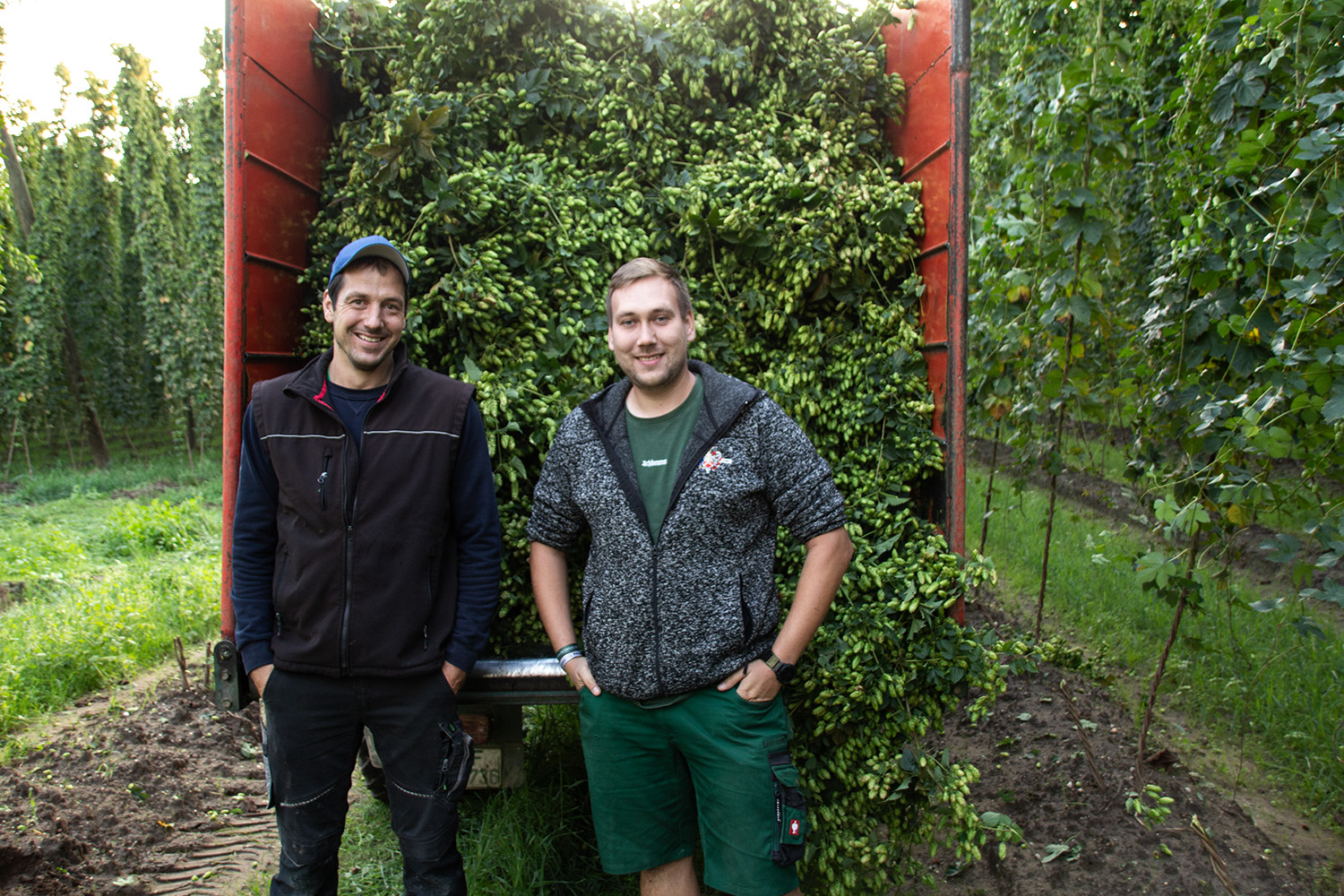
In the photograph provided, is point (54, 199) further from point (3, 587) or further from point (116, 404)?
point (3, 587)

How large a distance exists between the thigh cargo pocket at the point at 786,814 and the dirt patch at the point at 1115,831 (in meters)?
1.36

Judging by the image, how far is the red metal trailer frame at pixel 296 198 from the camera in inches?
97.8

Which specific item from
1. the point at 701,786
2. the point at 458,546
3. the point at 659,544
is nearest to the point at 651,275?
the point at 659,544

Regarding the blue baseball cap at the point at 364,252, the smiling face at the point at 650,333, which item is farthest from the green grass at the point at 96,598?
the smiling face at the point at 650,333

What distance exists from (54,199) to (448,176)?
16785 millimetres

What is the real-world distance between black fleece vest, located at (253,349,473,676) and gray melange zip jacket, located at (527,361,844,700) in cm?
44

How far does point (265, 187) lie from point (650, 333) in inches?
62.1

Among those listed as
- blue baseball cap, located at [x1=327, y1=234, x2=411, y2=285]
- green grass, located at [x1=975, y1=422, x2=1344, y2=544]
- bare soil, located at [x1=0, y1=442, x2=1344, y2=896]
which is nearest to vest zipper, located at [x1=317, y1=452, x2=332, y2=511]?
blue baseball cap, located at [x1=327, y1=234, x2=411, y2=285]

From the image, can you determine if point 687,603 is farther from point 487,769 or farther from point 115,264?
point 115,264

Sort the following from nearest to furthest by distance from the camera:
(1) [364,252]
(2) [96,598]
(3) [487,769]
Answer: (1) [364,252] → (3) [487,769] → (2) [96,598]

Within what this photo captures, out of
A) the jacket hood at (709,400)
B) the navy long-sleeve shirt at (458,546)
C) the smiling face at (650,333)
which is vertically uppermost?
the smiling face at (650,333)

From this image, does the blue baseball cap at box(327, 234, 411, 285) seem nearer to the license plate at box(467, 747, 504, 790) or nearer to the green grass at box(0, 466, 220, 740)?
the license plate at box(467, 747, 504, 790)

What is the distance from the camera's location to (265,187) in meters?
2.70

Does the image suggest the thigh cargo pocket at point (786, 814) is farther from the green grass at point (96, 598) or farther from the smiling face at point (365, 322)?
the green grass at point (96, 598)
